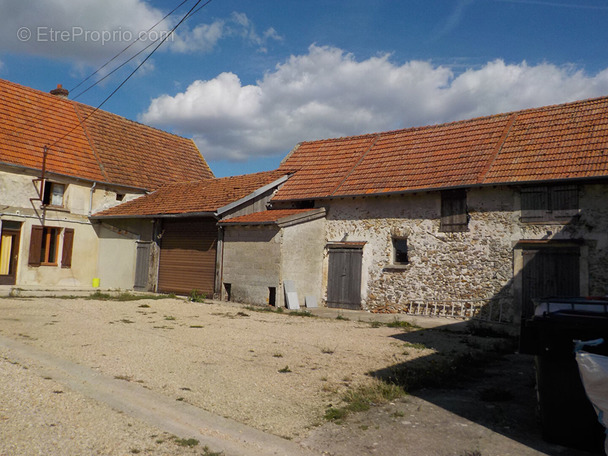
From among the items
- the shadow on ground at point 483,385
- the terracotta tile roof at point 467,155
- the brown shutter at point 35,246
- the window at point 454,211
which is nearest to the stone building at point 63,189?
the brown shutter at point 35,246

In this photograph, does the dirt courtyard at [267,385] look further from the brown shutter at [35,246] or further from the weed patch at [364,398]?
the brown shutter at [35,246]

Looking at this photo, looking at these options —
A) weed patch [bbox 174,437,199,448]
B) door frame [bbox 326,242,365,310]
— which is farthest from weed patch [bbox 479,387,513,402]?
door frame [bbox 326,242,365,310]

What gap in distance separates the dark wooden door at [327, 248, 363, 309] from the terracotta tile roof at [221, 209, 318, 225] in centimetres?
190

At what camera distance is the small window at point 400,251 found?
50.7 feet

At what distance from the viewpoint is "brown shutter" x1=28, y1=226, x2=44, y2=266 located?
17.6 m

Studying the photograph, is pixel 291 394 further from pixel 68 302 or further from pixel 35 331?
pixel 68 302

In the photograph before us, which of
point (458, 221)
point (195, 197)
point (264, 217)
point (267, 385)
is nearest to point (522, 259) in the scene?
point (458, 221)

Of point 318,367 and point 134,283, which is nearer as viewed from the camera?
point 318,367

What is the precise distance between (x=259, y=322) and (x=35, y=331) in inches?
192

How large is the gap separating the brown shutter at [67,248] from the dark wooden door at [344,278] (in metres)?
10.9

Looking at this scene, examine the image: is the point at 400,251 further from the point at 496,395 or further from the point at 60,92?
the point at 60,92

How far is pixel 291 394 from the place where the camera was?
5559mm

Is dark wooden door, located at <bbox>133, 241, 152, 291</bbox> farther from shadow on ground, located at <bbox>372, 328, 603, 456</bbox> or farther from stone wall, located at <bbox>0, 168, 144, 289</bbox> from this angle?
shadow on ground, located at <bbox>372, 328, 603, 456</bbox>

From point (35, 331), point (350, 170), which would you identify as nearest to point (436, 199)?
point (350, 170)
